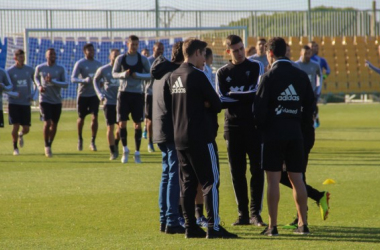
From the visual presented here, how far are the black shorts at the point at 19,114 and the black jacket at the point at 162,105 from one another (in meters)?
9.90

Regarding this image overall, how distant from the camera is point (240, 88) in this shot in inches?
350

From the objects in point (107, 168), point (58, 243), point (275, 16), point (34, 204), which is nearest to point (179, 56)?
point (58, 243)

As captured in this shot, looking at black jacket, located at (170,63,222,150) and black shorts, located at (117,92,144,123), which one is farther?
black shorts, located at (117,92,144,123)

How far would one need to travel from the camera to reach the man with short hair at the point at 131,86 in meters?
15.3

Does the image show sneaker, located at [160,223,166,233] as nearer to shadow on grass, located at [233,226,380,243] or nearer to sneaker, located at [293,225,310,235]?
shadow on grass, located at [233,226,380,243]

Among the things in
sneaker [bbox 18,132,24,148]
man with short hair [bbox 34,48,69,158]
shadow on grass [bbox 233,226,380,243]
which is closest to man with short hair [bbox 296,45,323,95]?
man with short hair [bbox 34,48,69,158]

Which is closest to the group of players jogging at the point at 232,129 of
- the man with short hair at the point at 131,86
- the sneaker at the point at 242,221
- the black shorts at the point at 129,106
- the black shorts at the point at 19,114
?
the sneaker at the point at 242,221

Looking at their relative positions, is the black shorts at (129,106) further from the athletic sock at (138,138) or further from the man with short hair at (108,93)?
the man with short hair at (108,93)

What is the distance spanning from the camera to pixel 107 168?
1502 cm

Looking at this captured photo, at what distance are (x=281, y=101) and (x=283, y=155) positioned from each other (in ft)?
1.91

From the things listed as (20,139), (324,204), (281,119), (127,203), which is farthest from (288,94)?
(20,139)

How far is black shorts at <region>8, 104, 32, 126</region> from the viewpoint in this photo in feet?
58.6

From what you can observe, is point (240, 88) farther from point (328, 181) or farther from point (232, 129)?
point (328, 181)

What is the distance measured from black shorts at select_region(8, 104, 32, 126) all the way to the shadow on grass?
33.9 feet
